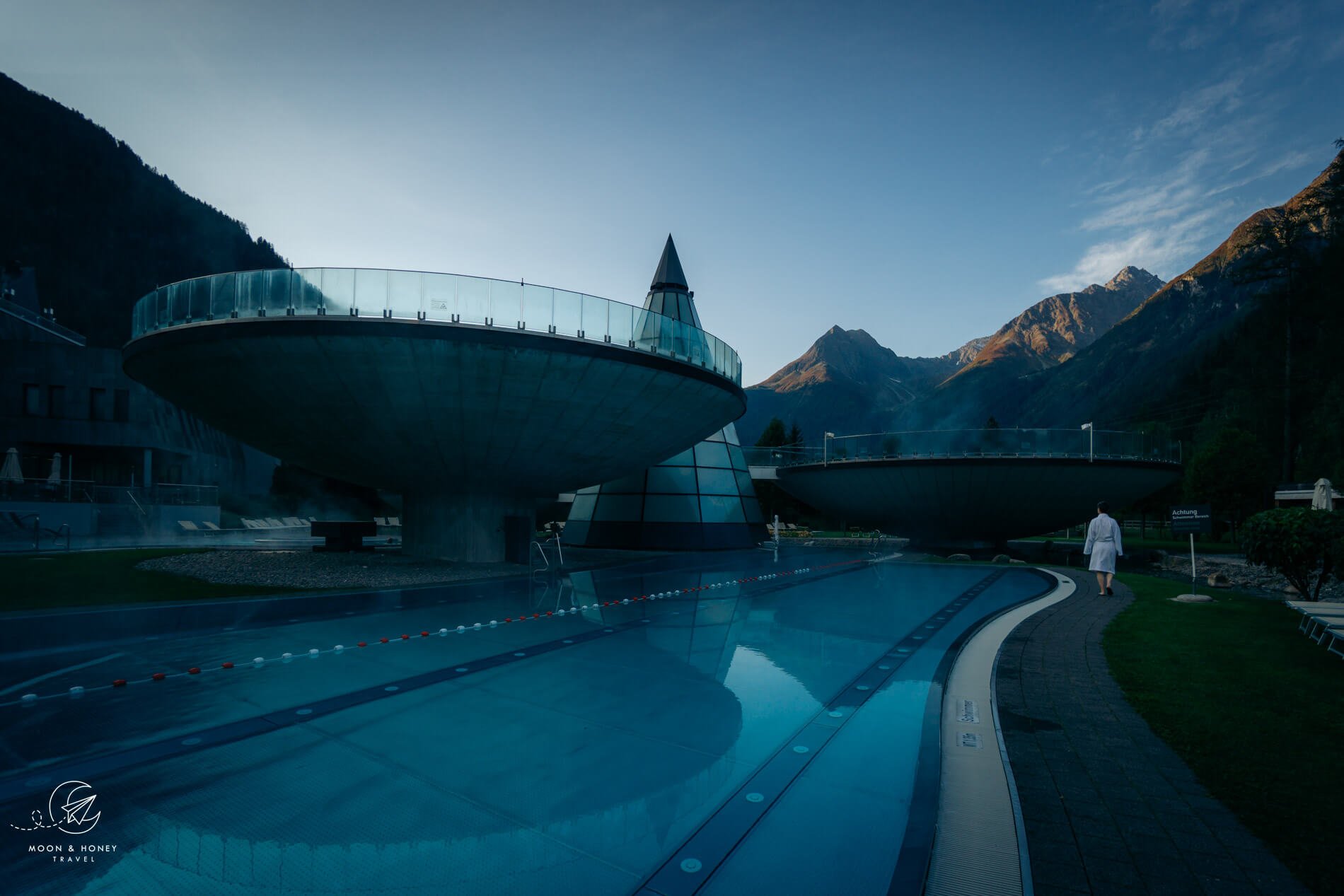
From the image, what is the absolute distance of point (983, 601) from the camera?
40.2 ft

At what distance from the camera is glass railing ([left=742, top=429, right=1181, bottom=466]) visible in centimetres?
2653

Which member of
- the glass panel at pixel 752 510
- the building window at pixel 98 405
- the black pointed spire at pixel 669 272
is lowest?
the glass panel at pixel 752 510

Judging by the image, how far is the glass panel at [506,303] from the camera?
46.5 feet

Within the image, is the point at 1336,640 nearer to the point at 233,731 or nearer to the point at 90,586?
the point at 233,731

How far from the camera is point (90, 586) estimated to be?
11.8m

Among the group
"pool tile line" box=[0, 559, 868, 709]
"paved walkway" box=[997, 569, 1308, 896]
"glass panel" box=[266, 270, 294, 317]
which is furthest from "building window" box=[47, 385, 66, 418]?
"paved walkway" box=[997, 569, 1308, 896]

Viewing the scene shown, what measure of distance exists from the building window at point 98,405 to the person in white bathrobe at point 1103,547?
55.6 meters

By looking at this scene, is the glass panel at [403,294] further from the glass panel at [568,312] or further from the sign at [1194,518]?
the sign at [1194,518]

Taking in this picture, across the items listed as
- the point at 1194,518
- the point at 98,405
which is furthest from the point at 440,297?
the point at 98,405

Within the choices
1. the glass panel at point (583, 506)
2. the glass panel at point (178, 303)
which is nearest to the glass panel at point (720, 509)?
the glass panel at point (583, 506)

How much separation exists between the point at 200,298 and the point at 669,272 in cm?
1950

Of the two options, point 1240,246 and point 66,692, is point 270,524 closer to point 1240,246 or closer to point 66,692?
point 66,692

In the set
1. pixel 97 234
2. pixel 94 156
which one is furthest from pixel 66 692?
pixel 94 156

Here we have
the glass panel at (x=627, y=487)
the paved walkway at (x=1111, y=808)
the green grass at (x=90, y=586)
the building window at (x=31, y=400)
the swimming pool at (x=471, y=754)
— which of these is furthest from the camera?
the building window at (x=31, y=400)
